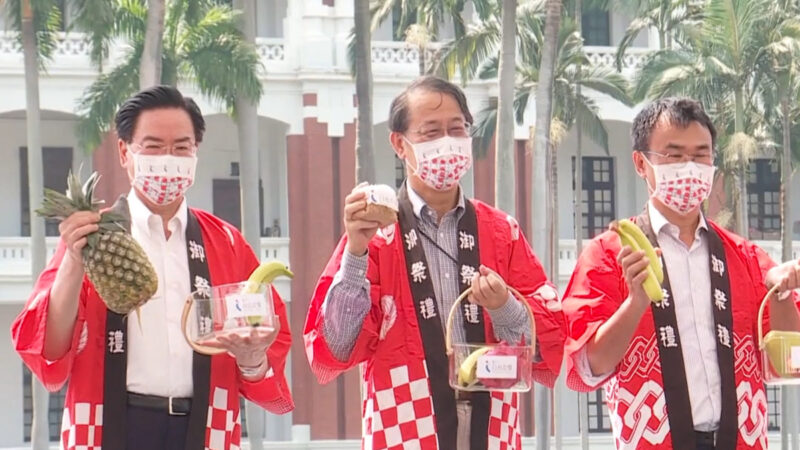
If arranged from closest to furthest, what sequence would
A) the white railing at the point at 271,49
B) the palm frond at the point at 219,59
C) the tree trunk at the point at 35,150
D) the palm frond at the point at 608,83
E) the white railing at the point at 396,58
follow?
the palm frond at the point at 219,59
the tree trunk at the point at 35,150
the palm frond at the point at 608,83
the white railing at the point at 271,49
the white railing at the point at 396,58

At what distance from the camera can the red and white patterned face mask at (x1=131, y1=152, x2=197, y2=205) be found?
6160 millimetres

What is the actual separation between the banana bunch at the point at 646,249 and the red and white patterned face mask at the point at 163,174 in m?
1.52

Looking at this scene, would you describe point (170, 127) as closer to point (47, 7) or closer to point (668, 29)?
point (47, 7)

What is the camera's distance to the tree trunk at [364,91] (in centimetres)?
2947

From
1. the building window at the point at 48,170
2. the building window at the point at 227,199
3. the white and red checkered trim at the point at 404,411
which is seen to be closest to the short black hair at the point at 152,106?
the white and red checkered trim at the point at 404,411

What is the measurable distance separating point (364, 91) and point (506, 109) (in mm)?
2999

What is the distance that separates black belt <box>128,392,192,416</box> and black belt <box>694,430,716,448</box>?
1.83m

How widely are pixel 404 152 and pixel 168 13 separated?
25431mm

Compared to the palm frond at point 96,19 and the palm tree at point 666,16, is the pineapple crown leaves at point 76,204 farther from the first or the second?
the palm tree at point 666,16

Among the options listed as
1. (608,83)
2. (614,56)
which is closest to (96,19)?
(608,83)

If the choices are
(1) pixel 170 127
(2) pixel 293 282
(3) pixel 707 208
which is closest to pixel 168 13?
(2) pixel 293 282

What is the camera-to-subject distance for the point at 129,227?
6031 millimetres

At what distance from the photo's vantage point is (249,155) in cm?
3200

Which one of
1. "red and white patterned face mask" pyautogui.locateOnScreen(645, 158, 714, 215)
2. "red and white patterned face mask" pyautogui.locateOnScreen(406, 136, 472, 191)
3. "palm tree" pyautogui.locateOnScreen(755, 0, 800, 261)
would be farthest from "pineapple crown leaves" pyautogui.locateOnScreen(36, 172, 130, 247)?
"palm tree" pyautogui.locateOnScreen(755, 0, 800, 261)
